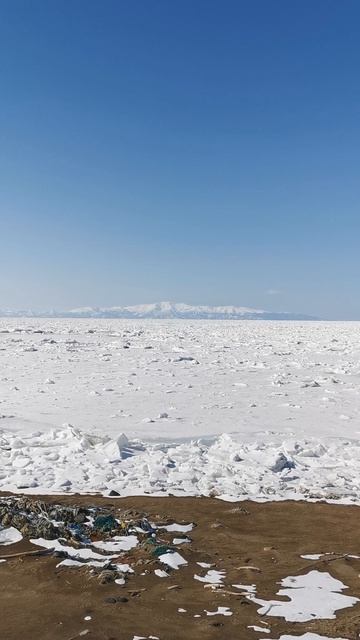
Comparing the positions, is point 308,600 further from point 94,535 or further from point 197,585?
point 94,535

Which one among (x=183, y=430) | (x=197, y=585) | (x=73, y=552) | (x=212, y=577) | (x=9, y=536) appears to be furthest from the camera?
(x=183, y=430)

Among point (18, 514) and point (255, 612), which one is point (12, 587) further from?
point (255, 612)

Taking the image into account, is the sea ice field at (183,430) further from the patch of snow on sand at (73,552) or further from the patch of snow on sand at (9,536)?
the patch of snow on sand at (73,552)

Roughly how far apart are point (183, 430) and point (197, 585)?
7.30 m

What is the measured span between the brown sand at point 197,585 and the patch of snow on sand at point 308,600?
0.31 ft

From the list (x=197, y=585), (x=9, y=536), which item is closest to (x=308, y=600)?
(x=197, y=585)

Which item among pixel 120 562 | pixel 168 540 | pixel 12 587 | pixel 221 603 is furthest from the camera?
pixel 168 540

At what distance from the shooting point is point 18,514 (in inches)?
274

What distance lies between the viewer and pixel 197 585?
17.6 feet

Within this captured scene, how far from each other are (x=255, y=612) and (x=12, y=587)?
2.25 meters

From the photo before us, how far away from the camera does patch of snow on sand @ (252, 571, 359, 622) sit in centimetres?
485

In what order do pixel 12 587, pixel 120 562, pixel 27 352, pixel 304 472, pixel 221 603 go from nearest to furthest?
1. pixel 221 603
2. pixel 12 587
3. pixel 120 562
4. pixel 304 472
5. pixel 27 352

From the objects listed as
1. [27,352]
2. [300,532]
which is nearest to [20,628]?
[300,532]

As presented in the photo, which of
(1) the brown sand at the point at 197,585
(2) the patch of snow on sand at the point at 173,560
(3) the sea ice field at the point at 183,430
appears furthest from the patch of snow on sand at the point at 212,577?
(3) the sea ice field at the point at 183,430
